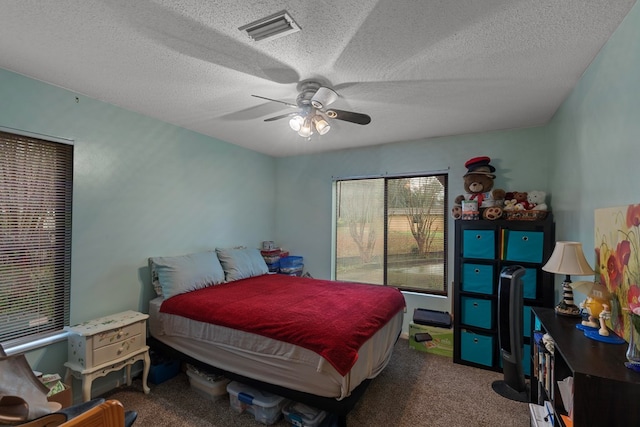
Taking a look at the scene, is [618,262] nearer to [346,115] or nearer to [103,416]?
[346,115]

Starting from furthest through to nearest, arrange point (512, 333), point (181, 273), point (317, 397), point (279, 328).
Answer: point (181, 273) → point (512, 333) → point (279, 328) → point (317, 397)

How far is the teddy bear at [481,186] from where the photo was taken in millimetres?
2998

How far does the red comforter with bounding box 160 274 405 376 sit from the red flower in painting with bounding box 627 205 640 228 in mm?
1542

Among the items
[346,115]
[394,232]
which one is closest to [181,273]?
[346,115]

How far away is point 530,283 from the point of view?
8.88ft

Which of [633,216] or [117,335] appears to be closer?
[633,216]

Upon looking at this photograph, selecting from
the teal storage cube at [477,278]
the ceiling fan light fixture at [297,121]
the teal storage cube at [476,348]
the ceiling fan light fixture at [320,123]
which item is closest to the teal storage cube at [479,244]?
the teal storage cube at [477,278]

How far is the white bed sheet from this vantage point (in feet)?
6.06

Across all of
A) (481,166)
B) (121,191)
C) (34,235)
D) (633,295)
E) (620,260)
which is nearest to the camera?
(633,295)

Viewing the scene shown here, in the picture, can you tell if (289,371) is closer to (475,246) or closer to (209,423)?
(209,423)

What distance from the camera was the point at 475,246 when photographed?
2967mm

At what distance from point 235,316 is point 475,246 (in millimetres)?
2425

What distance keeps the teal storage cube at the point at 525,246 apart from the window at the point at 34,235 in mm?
3944

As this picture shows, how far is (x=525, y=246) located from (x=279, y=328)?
241 cm
